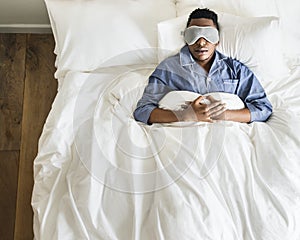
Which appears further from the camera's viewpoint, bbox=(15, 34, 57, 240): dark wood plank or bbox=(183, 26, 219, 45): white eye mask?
bbox=(15, 34, 57, 240): dark wood plank

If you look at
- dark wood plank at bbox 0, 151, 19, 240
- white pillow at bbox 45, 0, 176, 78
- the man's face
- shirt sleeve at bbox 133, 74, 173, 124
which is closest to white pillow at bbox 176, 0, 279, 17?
white pillow at bbox 45, 0, 176, 78

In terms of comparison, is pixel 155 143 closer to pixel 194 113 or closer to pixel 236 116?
pixel 194 113

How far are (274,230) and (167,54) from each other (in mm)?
788

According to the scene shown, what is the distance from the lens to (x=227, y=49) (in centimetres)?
178

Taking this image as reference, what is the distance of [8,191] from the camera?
188 cm

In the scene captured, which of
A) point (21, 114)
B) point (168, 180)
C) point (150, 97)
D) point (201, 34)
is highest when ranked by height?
point (201, 34)

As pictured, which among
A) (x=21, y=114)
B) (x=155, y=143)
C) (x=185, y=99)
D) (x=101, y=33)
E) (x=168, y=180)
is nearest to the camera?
(x=168, y=180)

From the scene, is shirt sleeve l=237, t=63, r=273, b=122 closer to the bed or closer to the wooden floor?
the bed

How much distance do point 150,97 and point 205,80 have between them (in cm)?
21

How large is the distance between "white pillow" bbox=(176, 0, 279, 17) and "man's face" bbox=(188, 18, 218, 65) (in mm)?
232

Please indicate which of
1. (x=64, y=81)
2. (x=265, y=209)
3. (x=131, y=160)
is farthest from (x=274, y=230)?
(x=64, y=81)

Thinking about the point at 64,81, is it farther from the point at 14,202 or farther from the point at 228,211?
the point at 228,211

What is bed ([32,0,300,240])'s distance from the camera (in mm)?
1328

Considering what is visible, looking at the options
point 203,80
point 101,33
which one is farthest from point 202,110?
point 101,33
